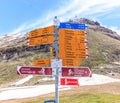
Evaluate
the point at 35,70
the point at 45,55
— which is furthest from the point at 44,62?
the point at 45,55

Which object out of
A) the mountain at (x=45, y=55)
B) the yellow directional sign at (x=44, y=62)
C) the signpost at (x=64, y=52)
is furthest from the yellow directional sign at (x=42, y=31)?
the mountain at (x=45, y=55)

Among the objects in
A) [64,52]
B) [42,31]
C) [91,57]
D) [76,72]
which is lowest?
[76,72]

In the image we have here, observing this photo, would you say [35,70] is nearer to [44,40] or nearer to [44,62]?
[44,62]

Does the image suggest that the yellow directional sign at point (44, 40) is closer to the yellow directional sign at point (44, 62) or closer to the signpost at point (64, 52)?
the signpost at point (64, 52)

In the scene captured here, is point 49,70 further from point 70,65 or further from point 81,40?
point 81,40

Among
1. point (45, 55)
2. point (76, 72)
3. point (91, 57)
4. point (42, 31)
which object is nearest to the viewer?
point (76, 72)

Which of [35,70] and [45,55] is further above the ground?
[45,55]

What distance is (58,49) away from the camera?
1567cm

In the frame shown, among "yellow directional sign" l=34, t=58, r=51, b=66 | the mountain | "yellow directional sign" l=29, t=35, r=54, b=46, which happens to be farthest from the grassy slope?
"yellow directional sign" l=29, t=35, r=54, b=46

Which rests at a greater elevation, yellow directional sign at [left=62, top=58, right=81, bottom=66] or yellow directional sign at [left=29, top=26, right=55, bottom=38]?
yellow directional sign at [left=29, top=26, right=55, bottom=38]

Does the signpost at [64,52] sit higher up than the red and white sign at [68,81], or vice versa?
the signpost at [64,52]

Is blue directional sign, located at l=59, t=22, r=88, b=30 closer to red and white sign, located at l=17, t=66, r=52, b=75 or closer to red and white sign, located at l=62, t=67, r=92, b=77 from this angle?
red and white sign, located at l=62, t=67, r=92, b=77

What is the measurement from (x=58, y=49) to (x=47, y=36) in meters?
0.94

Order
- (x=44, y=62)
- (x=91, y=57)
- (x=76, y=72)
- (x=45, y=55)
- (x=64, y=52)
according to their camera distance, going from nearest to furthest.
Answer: (x=64, y=52), (x=76, y=72), (x=44, y=62), (x=45, y=55), (x=91, y=57)
